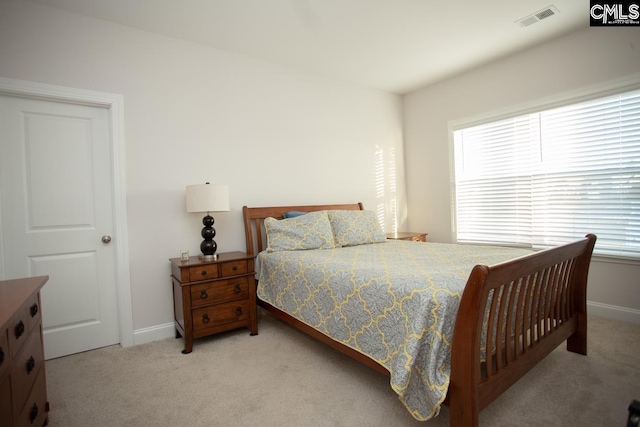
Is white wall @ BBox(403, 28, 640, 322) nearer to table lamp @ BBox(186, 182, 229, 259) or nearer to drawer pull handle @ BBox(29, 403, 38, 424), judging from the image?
table lamp @ BBox(186, 182, 229, 259)

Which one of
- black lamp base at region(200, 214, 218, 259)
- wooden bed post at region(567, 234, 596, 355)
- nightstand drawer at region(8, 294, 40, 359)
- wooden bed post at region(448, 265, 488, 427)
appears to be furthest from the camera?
black lamp base at region(200, 214, 218, 259)

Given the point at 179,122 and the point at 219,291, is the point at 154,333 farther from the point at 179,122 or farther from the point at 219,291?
the point at 179,122

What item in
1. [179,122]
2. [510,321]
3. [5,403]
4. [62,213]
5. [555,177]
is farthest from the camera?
[555,177]

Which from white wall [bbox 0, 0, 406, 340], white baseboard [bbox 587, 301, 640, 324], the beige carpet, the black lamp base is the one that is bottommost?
the beige carpet

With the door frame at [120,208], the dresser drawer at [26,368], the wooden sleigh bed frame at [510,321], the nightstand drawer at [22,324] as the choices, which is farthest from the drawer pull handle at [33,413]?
the wooden sleigh bed frame at [510,321]

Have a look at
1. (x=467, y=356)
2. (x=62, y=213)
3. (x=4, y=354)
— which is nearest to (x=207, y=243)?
(x=62, y=213)

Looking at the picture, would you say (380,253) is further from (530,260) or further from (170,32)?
(170,32)

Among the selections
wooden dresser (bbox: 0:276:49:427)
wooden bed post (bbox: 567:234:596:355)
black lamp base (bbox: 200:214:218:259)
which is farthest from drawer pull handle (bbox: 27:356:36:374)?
wooden bed post (bbox: 567:234:596:355)

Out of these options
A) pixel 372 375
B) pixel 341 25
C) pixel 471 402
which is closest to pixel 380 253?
pixel 372 375

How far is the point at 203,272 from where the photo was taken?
103 inches

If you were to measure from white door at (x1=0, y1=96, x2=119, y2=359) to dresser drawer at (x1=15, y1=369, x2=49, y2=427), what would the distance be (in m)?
1.06

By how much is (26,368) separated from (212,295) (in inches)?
53.6

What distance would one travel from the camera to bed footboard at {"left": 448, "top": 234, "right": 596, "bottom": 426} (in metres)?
1.35

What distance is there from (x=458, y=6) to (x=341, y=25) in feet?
3.16
